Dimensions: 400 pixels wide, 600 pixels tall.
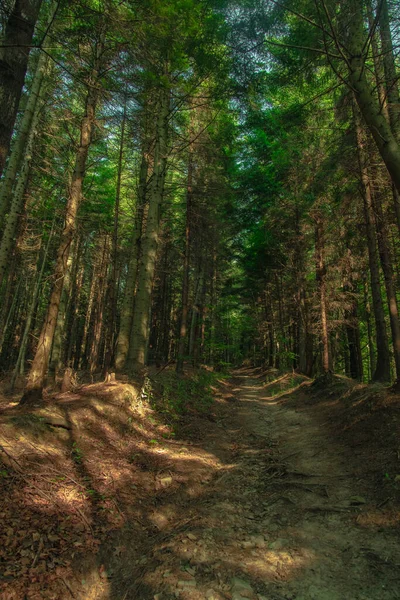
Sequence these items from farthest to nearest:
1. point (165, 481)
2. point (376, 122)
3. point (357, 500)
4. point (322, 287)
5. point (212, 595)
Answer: point (322, 287), point (165, 481), point (376, 122), point (357, 500), point (212, 595)

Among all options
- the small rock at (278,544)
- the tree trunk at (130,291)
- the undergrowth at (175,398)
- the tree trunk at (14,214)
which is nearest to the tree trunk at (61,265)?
the tree trunk at (14,214)

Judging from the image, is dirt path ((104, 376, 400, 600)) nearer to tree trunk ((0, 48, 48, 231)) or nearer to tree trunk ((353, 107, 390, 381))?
tree trunk ((353, 107, 390, 381))

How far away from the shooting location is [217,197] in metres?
15.6

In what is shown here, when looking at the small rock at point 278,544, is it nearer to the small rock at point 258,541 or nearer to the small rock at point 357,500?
the small rock at point 258,541

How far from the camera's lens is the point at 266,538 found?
370 centimetres

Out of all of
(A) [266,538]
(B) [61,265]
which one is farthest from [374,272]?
(B) [61,265]

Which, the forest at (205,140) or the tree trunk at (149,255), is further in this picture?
the tree trunk at (149,255)

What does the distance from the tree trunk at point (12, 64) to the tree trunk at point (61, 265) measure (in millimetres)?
1891

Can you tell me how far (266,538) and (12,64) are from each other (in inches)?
257

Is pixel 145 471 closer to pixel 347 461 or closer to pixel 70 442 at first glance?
pixel 70 442

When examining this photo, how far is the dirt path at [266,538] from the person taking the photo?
288 cm

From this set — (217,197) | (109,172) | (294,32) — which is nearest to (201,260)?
(217,197)

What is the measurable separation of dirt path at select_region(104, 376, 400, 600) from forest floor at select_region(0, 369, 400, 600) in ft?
0.05

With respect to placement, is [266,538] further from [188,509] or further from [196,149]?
[196,149]
